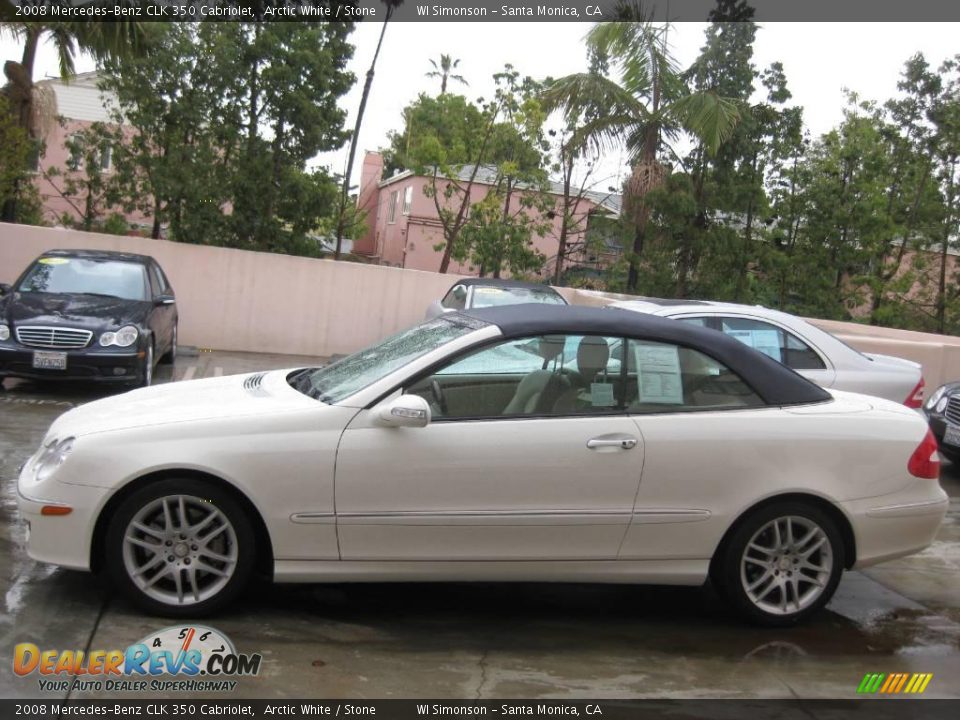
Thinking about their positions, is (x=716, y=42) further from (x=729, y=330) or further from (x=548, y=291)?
(x=729, y=330)

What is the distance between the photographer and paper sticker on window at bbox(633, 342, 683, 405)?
485cm

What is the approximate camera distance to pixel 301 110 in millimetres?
17578

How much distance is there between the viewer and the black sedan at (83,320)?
986 cm

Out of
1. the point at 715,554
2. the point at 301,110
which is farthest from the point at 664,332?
the point at 301,110

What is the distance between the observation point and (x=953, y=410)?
31.9 ft

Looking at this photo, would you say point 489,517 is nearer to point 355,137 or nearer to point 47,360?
point 47,360

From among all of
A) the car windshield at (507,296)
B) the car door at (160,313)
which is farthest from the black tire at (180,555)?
the car windshield at (507,296)

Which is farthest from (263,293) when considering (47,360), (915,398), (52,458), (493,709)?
(493,709)

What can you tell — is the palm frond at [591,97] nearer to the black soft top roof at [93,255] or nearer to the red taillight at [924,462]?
the black soft top roof at [93,255]

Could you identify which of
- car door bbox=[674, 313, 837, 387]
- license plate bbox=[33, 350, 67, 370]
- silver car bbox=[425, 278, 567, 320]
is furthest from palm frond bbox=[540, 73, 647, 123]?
license plate bbox=[33, 350, 67, 370]

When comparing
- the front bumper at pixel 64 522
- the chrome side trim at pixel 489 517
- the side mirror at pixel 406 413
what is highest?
the side mirror at pixel 406 413

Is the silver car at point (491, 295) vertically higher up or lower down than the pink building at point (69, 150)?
lower down

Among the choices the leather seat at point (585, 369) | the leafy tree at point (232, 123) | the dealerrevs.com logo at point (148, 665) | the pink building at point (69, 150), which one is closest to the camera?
the dealerrevs.com logo at point (148, 665)

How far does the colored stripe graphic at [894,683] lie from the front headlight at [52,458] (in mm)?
3691
